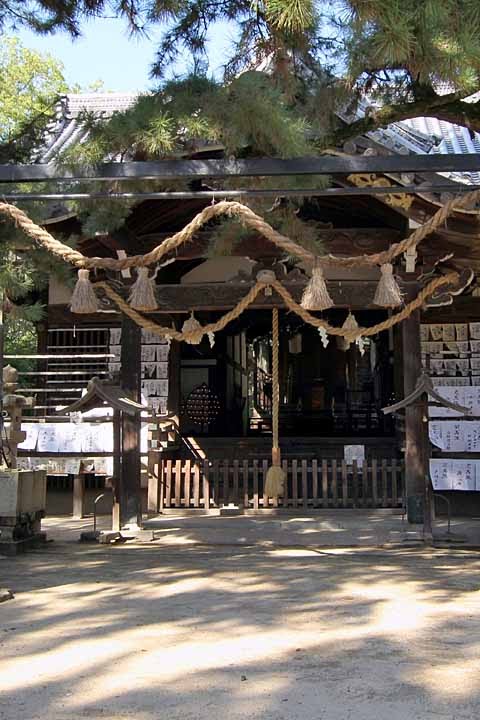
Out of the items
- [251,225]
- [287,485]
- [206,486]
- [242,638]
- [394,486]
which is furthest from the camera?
[287,485]

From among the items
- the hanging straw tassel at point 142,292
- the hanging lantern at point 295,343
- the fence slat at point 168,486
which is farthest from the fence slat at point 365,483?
the hanging lantern at point 295,343

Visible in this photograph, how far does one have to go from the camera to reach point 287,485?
10.9 meters

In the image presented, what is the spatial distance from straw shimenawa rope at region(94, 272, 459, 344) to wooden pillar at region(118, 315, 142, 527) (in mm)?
873

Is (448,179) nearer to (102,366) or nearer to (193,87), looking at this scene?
(193,87)

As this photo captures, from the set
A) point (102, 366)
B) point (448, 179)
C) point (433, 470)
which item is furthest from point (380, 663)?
point (102, 366)

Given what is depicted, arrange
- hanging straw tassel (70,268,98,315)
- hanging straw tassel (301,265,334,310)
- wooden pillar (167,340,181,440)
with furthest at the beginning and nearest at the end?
wooden pillar (167,340,181,440) < hanging straw tassel (70,268,98,315) < hanging straw tassel (301,265,334,310)

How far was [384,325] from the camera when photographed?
8.02m

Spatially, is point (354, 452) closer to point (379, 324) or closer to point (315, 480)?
point (315, 480)

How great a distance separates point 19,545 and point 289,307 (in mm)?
3842

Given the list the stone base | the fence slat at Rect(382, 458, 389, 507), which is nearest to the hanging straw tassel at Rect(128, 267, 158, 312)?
the stone base

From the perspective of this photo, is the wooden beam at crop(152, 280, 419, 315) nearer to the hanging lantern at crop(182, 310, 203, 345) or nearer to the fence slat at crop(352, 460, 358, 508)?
the hanging lantern at crop(182, 310, 203, 345)

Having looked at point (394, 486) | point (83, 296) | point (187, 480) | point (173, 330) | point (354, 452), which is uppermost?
point (173, 330)

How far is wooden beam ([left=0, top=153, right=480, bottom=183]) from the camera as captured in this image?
4.90m

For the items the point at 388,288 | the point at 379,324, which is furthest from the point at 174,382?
the point at 388,288
